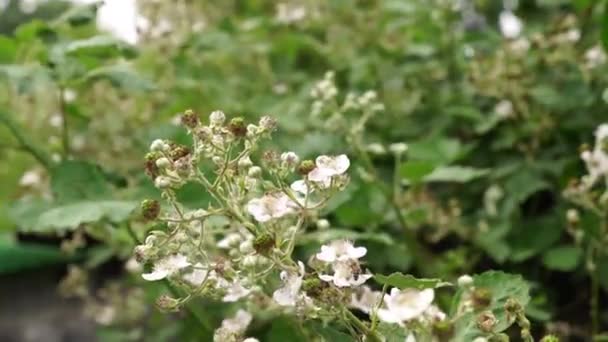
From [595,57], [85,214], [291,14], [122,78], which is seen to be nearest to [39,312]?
[291,14]

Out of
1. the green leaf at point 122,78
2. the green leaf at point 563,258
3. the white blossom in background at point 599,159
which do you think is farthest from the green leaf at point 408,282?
the green leaf at point 563,258

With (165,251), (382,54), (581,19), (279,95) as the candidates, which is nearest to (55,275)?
(279,95)

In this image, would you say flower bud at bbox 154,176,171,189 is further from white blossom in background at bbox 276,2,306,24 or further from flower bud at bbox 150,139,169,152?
white blossom in background at bbox 276,2,306,24

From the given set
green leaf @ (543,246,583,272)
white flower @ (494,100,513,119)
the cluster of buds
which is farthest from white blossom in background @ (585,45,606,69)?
the cluster of buds

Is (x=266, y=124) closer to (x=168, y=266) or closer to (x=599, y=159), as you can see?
(x=168, y=266)

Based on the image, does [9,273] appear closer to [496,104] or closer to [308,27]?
[308,27]

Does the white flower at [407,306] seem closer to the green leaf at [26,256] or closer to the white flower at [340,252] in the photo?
the white flower at [340,252]
